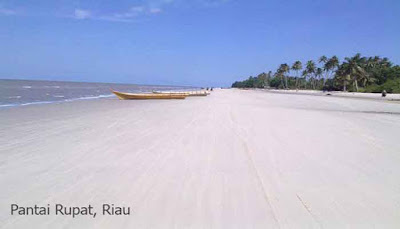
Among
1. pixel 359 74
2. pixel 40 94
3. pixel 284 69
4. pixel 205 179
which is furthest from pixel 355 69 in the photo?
pixel 205 179

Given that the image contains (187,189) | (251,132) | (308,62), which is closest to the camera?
(187,189)

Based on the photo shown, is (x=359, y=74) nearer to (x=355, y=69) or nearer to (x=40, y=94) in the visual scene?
(x=355, y=69)

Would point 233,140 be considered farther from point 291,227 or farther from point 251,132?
point 291,227

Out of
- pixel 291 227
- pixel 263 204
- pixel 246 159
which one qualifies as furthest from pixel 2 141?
pixel 291 227

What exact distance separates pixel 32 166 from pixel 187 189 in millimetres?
2860

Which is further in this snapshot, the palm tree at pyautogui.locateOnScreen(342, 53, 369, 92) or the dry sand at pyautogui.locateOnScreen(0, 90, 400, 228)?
the palm tree at pyautogui.locateOnScreen(342, 53, 369, 92)

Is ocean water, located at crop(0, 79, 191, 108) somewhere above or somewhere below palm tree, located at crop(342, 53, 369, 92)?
below

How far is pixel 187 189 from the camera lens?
3.68m

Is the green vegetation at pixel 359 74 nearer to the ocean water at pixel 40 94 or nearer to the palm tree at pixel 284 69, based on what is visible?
the palm tree at pixel 284 69

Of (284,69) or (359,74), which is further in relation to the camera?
(284,69)

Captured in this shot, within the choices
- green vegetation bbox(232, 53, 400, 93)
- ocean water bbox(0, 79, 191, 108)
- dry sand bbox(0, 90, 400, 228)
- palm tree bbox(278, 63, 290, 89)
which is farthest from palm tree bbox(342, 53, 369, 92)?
dry sand bbox(0, 90, 400, 228)

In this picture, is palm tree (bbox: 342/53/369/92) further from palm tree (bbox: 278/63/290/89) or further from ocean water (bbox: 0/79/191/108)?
ocean water (bbox: 0/79/191/108)

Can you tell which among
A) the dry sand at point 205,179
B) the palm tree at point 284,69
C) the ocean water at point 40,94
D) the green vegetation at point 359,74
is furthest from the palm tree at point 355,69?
the dry sand at point 205,179

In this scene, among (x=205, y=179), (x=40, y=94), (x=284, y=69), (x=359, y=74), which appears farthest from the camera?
(x=284, y=69)
